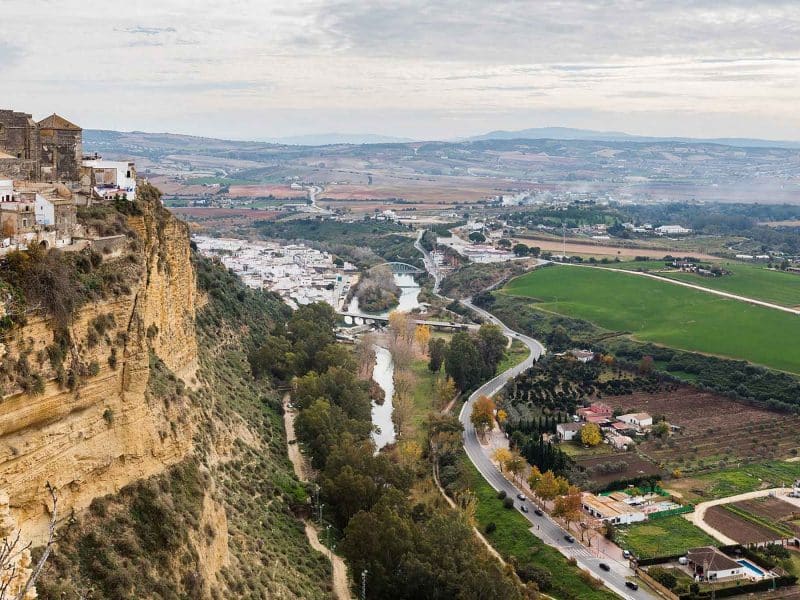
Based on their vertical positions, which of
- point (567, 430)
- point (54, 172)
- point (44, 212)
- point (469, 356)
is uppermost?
point (54, 172)

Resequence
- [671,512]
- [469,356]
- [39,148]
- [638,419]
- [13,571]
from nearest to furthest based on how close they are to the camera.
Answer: [13,571], [39,148], [671,512], [638,419], [469,356]

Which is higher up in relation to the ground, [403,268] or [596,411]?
[403,268]

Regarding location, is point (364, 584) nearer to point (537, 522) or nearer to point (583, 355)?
point (537, 522)

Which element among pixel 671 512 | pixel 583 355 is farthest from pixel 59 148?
pixel 583 355

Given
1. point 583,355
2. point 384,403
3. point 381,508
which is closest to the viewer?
point 381,508

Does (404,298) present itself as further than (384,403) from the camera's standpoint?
Yes

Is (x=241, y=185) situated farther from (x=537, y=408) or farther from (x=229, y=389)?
(x=229, y=389)

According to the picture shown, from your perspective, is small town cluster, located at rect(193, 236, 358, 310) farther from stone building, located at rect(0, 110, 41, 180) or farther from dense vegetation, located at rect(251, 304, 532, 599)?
stone building, located at rect(0, 110, 41, 180)

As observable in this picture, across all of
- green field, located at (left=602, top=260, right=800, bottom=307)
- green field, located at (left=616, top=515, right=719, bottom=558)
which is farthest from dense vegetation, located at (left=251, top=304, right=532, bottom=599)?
green field, located at (left=602, top=260, right=800, bottom=307)

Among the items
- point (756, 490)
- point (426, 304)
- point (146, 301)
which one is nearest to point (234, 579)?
point (146, 301)
